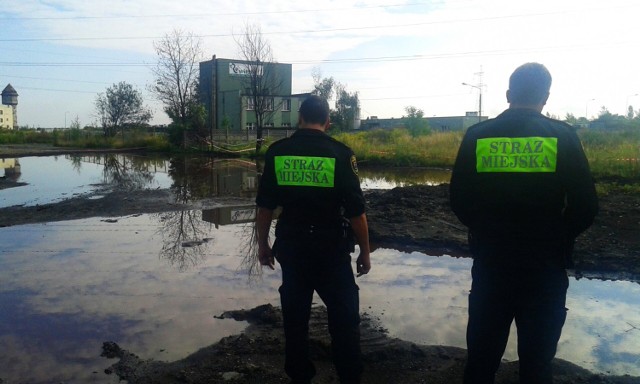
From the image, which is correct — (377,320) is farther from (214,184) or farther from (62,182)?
(62,182)

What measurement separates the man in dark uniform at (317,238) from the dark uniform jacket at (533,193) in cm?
88

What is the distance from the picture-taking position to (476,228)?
2.85 metres

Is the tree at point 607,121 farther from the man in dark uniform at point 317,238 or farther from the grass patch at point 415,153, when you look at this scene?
the man in dark uniform at point 317,238

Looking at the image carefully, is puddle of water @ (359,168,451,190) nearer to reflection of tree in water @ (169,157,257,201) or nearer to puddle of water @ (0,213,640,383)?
reflection of tree in water @ (169,157,257,201)

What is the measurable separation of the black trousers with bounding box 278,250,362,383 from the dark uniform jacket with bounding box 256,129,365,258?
0.18 metres

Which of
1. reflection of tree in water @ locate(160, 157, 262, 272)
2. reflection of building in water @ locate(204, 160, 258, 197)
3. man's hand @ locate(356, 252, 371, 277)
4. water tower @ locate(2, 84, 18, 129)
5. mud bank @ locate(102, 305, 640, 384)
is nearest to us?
man's hand @ locate(356, 252, 371, 277)

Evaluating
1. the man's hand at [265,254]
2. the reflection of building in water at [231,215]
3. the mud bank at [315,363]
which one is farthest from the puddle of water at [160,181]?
the man's hand at [265,254]

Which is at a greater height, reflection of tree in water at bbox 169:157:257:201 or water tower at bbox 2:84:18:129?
water tower at bbox 2:84:18:129

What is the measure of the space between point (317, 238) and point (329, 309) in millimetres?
466

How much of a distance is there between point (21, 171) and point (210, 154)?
1550 cm

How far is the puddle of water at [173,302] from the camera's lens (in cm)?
432

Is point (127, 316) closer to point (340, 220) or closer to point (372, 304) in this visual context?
point (372, 304)

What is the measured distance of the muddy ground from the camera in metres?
3.86

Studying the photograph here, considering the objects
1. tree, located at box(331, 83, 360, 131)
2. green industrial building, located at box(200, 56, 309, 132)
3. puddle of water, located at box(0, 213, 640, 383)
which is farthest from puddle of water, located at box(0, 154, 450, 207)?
tree, located at box(331, 83, 360, 131)
